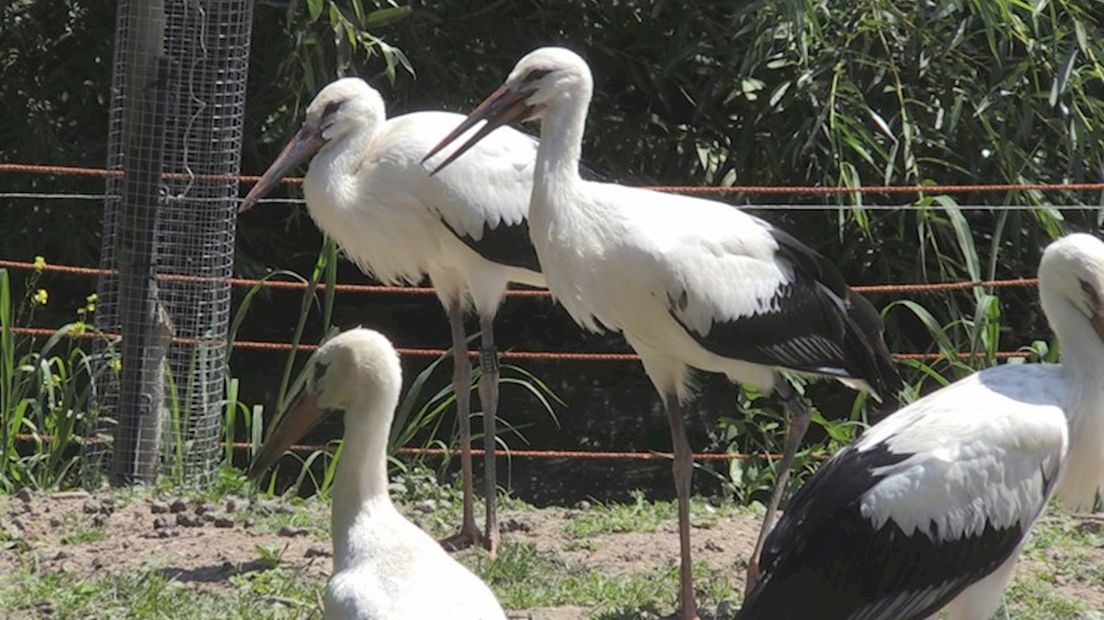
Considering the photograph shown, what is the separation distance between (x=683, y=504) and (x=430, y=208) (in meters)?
1.39

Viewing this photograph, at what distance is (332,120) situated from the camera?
713 cm

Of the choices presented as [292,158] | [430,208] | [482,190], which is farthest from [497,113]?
[292,158]

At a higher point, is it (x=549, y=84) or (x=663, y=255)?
(x=549, y=84)

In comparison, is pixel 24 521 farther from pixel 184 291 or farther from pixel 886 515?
Result: pixel 886 515

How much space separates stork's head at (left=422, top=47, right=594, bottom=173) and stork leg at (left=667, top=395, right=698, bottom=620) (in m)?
0.92

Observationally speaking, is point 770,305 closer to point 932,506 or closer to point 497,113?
point 497,113

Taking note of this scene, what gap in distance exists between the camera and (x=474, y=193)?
6.82 metres

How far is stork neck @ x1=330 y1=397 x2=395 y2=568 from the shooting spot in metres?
4.71

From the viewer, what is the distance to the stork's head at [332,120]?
7113 mm

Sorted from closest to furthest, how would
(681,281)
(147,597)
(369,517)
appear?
(369,517), (147,597), (681,281)

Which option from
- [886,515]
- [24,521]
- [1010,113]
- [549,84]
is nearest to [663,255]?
[549,84]

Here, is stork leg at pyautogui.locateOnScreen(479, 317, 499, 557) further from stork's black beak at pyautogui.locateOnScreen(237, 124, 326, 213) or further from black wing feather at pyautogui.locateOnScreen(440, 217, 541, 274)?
stork's black beak at pyautogui.locateOnScreen(237, 124, 326, 213)

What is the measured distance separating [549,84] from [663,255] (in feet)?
2.13

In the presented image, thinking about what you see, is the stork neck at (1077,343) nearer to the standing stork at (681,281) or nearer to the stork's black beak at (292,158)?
the standing stork at (681,281)
